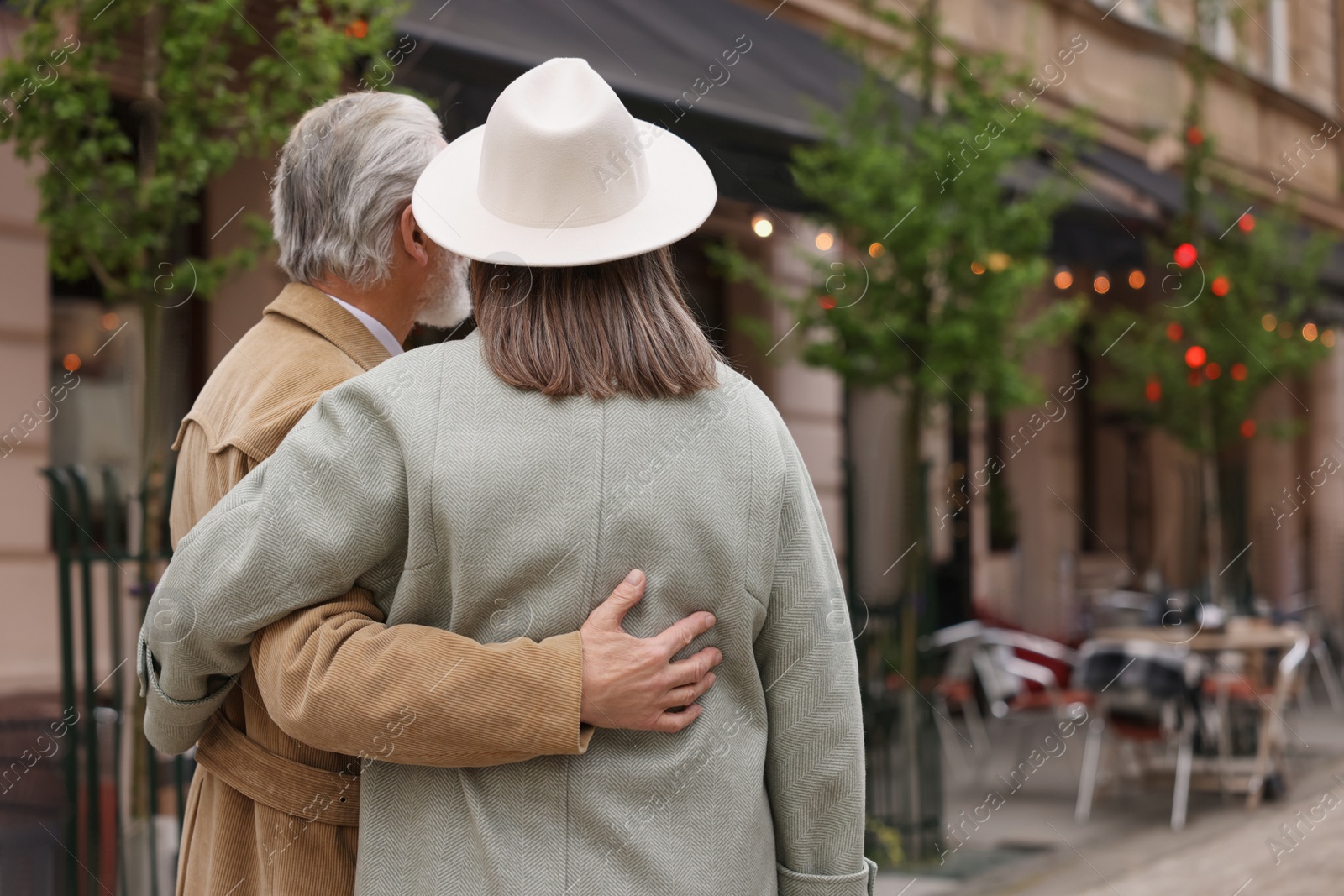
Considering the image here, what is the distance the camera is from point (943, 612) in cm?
1100

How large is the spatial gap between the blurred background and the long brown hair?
6.33 ft

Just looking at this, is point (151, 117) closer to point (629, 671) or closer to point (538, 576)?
point (538, 576)

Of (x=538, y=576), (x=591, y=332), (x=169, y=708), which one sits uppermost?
(x=591, y=332)

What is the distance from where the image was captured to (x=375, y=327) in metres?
1.97

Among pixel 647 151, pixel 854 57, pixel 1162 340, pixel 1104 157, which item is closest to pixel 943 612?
pixel 1162 340

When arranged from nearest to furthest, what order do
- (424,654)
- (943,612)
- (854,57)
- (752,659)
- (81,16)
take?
(424,654)
(752,659)
(81,16)
(854,57)
(943,612)

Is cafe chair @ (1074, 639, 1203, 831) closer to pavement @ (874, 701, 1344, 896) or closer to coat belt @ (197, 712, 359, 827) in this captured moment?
pavement @ (874, 701, 1344, 896)

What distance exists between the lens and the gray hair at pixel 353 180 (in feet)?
6.12

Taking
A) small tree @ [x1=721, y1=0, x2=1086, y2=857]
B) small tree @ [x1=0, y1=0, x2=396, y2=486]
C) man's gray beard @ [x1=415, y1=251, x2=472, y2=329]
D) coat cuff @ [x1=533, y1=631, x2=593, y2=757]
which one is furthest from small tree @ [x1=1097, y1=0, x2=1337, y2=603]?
coat cuff @ [x1=533, y1=631, x2=593, y2=757]

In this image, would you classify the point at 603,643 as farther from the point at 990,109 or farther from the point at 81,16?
→ the point at 990,109

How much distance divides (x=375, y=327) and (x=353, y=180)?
0.22 m

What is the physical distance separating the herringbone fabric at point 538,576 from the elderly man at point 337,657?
0.03 m

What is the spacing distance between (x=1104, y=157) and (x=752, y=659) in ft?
31.3

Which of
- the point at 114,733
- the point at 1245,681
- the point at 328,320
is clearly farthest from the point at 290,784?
the point at 1245,681
